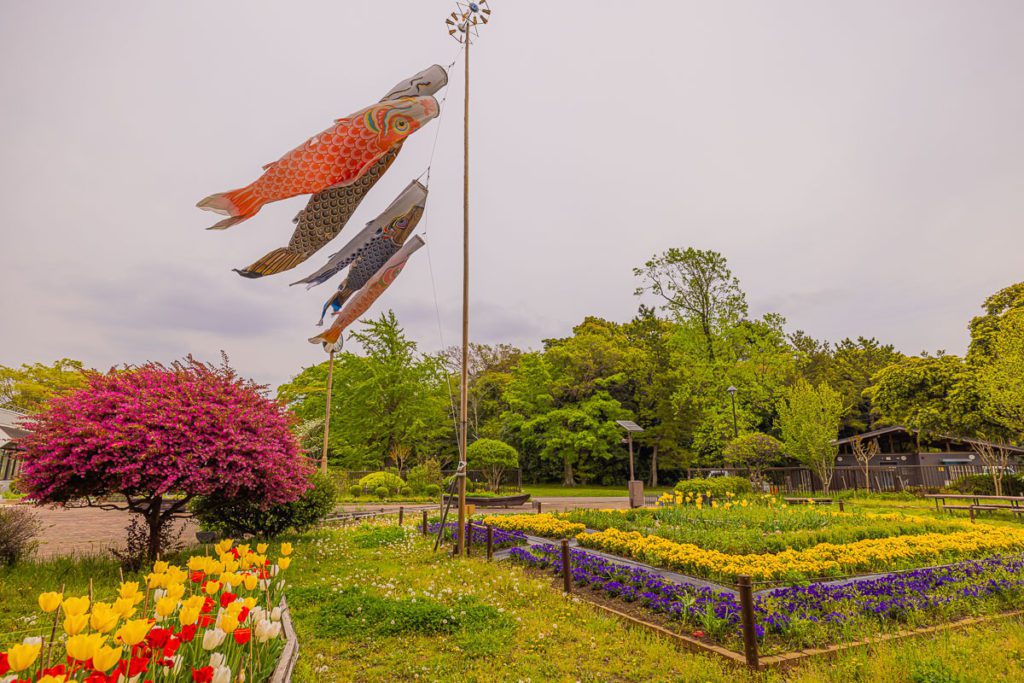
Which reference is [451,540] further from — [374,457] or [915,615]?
[374,457]

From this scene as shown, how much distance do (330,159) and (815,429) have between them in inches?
997

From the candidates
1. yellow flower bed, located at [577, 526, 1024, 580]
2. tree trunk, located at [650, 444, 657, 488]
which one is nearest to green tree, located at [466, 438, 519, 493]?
yellow flower bed, located at [577, 526, 1024, 580]

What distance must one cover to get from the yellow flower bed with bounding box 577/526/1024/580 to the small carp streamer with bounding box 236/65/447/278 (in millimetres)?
8468

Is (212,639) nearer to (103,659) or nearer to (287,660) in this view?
(103,659)

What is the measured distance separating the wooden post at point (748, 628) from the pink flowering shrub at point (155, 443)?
7.22 meters

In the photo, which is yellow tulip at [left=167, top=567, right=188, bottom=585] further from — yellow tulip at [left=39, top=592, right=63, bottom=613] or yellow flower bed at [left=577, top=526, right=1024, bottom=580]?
yellow flower bed at [left=577, top=526, right=1024, bottom=580]

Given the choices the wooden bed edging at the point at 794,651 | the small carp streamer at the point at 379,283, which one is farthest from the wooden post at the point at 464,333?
the wooden bed edging at the point at 794,651

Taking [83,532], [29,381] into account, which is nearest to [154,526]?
[83,532]

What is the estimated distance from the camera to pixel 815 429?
83.5 feet

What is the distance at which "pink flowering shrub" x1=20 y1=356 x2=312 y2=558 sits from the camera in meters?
7.63

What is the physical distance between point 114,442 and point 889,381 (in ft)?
117

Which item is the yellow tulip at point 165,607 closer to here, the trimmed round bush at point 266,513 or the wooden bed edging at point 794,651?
the wooden bed edging at point 794,651

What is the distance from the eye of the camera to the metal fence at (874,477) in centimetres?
2581

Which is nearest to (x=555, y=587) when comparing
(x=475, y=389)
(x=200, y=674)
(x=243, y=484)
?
(x=243, y=484)
